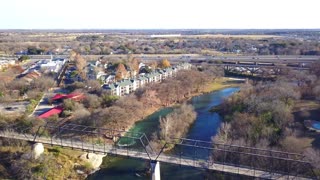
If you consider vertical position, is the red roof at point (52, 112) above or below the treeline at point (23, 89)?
below

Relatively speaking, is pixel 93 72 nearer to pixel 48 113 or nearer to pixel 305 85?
pixel 48 113

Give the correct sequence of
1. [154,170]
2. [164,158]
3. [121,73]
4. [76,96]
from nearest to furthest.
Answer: [154,170], [164,158], [76,96], [121,73]

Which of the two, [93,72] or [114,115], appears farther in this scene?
[93,72]

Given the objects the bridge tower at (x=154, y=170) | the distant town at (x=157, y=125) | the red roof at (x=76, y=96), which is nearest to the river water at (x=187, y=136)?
the distant town at (x=157, y=125)

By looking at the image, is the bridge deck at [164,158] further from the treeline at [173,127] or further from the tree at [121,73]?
the tree at [121,73]

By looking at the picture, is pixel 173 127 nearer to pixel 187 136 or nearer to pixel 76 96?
pixel 187 136

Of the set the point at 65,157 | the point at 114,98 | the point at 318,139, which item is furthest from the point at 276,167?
the point at 114,98

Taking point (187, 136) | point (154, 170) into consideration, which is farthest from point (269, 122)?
point (154, 170)

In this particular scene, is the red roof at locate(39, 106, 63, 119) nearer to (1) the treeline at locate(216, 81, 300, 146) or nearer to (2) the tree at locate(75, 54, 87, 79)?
(2) the tree at locate(75, 54, 87, 79)
